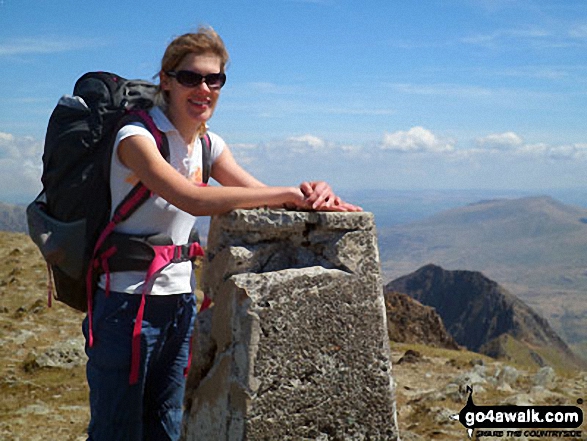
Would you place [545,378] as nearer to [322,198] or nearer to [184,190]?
[322,198]

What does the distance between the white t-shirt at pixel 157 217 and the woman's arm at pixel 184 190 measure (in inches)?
3.5

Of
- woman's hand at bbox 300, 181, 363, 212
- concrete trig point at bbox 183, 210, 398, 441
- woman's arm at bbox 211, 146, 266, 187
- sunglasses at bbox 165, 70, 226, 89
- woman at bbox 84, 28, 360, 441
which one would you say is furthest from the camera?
woman's arm at bbox 211, 146, 266, 187

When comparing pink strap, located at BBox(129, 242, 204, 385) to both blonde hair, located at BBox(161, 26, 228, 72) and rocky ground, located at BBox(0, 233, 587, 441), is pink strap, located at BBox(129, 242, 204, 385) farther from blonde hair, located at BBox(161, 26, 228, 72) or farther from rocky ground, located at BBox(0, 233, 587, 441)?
rocky ground, located at BBox(0, 233, 587, 441)

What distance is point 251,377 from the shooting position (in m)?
4.04

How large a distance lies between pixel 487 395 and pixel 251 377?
7.63 meters

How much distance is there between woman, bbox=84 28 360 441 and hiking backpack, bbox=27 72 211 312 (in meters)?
0.08

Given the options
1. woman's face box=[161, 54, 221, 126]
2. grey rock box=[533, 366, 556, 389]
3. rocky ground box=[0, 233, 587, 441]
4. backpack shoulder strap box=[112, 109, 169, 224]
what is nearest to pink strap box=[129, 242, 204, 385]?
backpack shoulder strap box=[112, 109, 169, 224]

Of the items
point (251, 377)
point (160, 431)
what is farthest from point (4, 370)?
point (251, 377)

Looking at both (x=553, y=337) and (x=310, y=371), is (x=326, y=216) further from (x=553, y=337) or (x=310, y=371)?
(x=553, y=337)

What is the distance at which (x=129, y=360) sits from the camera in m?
3.91

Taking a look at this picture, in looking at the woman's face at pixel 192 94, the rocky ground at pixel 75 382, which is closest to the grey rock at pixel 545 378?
Answer: the rocky ground at pixel 75 382

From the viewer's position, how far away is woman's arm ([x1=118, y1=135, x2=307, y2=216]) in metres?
3.71

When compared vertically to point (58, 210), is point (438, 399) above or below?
below

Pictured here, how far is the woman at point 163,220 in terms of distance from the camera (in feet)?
12.5
